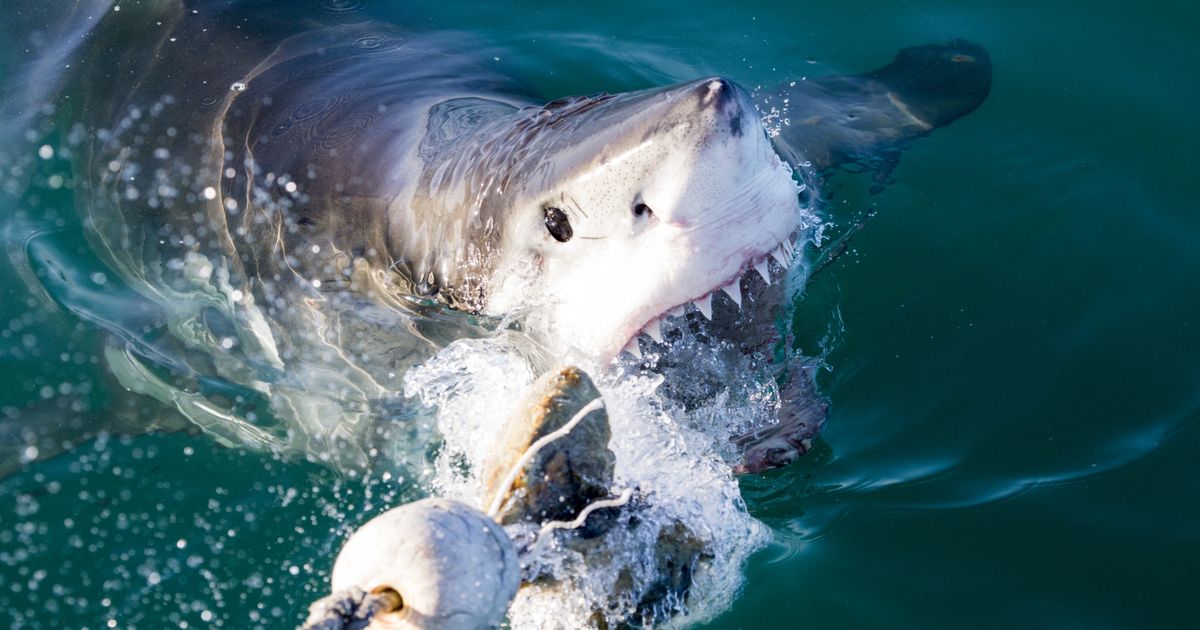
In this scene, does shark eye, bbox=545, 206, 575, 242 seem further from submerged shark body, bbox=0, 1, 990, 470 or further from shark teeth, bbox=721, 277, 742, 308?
shark teeth, bbox=721, 277, 742, 308

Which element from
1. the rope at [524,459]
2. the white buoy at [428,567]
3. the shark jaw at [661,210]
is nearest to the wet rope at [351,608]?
the white buoy at [428,567]

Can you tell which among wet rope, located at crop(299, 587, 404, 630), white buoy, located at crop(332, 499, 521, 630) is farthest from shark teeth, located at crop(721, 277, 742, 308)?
wet rope, located at crop(299, 587, 404, 630)

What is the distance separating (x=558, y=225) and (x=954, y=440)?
4.25 ft

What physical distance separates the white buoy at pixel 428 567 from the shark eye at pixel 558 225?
967 millimetres

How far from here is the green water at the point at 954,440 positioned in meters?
2.55

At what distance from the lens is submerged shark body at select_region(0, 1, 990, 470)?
214 cm

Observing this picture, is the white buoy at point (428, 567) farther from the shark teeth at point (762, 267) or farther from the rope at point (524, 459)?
the shark teeth at point (762, 267)

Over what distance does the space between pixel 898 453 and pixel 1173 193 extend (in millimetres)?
1653

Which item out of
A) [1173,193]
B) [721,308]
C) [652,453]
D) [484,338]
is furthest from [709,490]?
[1173,193]

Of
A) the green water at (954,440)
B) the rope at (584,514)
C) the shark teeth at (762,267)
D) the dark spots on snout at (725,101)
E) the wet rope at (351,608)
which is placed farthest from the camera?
the green water at (954,440)

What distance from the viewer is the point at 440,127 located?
3.07m

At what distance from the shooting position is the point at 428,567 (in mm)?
1373

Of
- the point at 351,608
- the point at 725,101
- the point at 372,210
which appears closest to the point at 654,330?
the point at 725,101

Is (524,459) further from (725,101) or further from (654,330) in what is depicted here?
(725,101)
